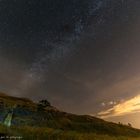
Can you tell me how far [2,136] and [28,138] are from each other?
663 cm

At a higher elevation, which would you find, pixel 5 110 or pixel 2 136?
pixel 5 110

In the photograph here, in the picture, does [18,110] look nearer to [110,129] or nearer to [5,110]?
[5,110]

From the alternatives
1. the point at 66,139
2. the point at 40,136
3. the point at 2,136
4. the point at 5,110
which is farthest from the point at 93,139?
the point at 5,110


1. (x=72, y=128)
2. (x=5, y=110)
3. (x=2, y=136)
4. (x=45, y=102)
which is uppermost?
(x=45, y=102)

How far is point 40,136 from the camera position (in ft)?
125

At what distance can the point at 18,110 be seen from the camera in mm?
94750

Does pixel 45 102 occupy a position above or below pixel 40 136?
above

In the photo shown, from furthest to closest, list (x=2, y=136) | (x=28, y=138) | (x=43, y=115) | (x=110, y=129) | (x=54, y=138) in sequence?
1. (x=43, y=115)
2. (x=110, y=129)
3. (x=54, y=138)
4. (x=28, y=138)
5. (x=2, y=136)

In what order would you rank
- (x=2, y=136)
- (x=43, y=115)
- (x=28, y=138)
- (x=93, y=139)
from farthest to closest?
(x=43, y=115), (x=93, y=139), (x=28, y=138), (x=2, y=136)

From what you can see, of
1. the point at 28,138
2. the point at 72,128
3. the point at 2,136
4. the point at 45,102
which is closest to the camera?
the point at 2,136

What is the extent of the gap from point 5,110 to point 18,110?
6069 millimetres

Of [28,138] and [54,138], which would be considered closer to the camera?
[28,138]

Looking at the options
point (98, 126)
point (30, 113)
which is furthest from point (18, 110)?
point (98, 126)

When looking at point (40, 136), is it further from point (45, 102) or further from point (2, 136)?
point (45, 102)
